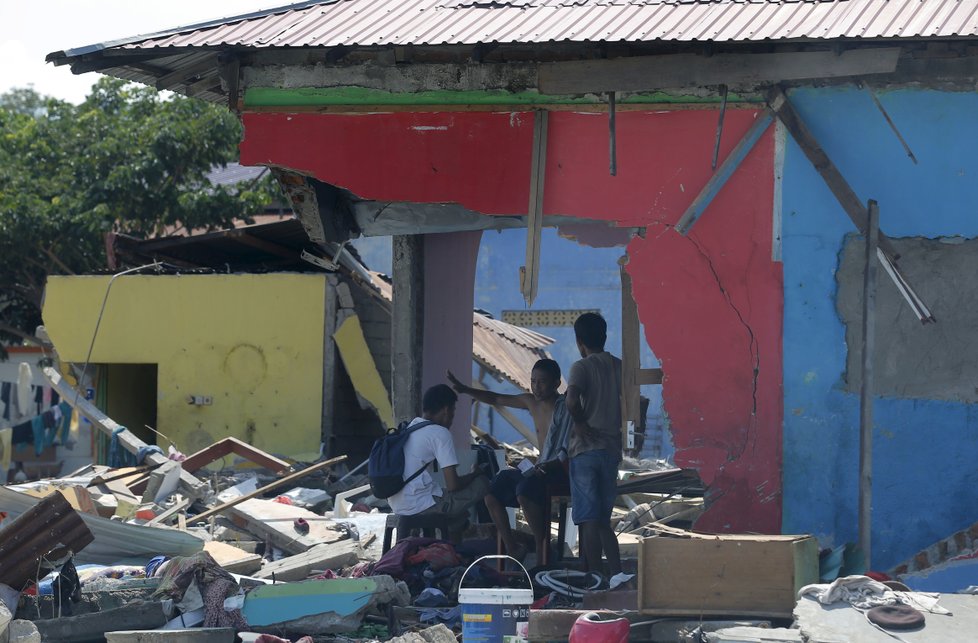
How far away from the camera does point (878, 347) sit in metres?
7.98

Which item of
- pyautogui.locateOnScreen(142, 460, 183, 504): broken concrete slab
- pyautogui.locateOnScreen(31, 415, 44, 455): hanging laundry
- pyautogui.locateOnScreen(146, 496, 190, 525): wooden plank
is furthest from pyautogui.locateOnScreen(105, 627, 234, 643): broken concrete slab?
pyautogui.locateOnScreen(31, 415, 44, 455): hanging laundry

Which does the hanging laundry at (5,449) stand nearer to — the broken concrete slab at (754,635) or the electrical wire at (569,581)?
the electrical wire at (569,581)

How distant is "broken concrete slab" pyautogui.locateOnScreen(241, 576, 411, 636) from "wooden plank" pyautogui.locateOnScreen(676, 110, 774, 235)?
316 cm

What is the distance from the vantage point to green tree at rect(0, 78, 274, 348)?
21891 mm

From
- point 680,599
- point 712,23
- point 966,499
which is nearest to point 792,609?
point 680,599

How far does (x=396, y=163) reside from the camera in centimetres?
906

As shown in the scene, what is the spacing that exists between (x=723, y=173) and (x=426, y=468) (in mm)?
2918

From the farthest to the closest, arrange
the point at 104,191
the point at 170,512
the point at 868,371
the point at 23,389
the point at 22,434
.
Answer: the point at 23,389 < the point at 104,191 < the point at 22,434 < the point at 170,512 < the point at 868,371

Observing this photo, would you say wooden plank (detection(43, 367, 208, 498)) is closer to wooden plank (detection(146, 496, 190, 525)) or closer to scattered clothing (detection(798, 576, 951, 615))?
wooden plank (detection(146, 496, 190, 525))

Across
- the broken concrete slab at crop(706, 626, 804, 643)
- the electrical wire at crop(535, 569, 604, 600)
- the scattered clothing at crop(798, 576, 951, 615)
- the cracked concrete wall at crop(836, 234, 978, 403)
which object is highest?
the cracked concrete wall at crop(836, 234, 978, 403)

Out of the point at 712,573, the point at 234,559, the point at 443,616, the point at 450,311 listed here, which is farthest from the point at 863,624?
the point at 450,311

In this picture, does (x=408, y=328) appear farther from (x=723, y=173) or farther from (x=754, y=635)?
(x=754, y=635)

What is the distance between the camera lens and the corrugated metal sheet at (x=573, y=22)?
729 cm

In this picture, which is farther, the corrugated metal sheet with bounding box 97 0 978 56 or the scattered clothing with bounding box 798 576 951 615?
the corrugated metal sheet with bounding box 97 0 978 56
